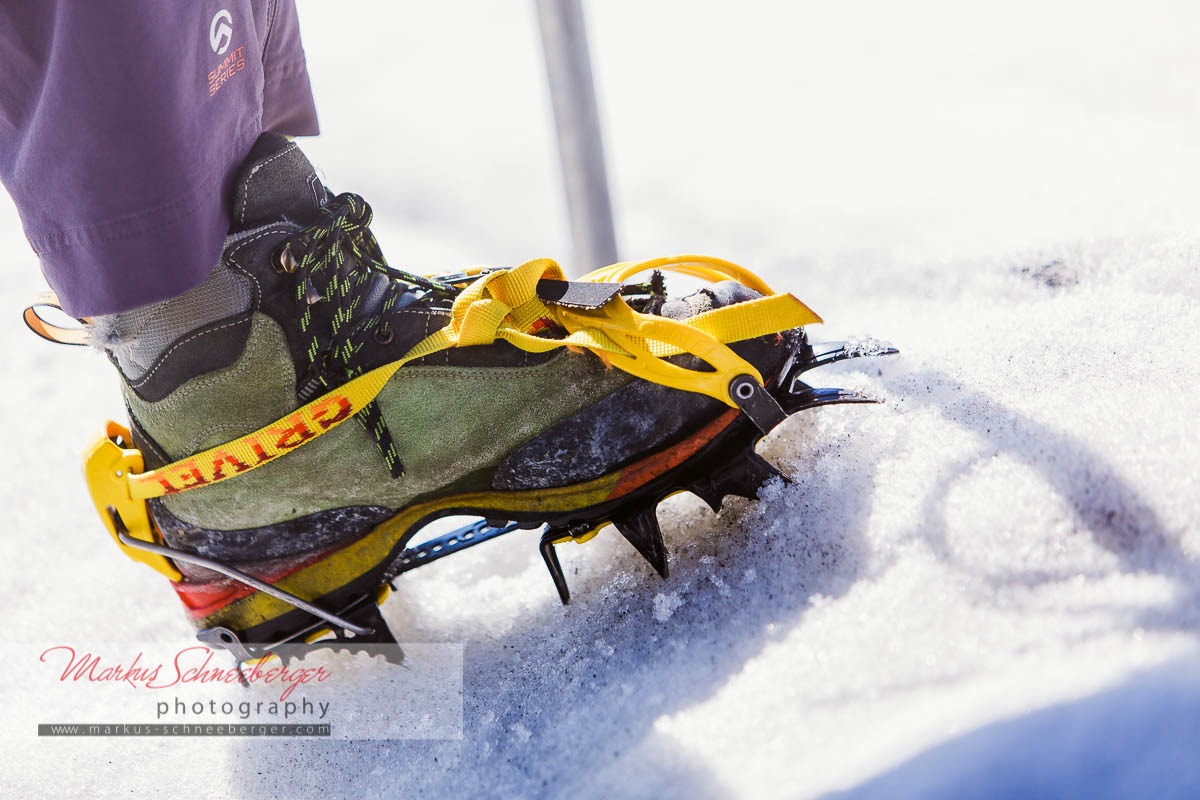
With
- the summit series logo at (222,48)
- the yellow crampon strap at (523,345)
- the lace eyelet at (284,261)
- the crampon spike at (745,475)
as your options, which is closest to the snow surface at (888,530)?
the crampon spike at (745,475)

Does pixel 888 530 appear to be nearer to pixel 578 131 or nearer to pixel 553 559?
pixel 553 559

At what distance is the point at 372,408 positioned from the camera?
2.69 feet

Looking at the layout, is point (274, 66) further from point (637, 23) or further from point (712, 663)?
point (637, 23)

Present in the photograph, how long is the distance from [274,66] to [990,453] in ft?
2.53

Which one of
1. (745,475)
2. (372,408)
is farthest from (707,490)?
(372,408)

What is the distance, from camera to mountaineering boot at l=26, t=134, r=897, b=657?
0.79 metres

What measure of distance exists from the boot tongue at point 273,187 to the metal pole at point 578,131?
49 cm

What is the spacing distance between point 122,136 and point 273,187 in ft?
0.41

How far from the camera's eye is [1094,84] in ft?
5.39

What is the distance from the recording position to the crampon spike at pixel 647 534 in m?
0.86

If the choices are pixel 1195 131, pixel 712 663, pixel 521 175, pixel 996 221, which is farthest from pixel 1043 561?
pixel 521 175

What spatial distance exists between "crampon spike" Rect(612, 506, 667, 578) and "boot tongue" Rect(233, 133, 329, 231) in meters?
0.39

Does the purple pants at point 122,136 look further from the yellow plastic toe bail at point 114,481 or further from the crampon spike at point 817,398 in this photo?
the crampon spike at point 817,398

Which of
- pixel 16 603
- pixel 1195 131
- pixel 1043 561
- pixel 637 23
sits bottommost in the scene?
pixel 16 603
